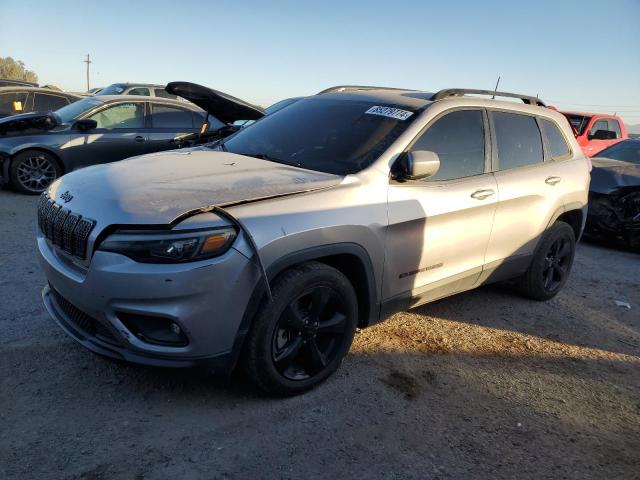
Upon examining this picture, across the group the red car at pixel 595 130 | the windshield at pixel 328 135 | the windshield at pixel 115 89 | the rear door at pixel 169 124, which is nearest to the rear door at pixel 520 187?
the windshield at pixel 328 135

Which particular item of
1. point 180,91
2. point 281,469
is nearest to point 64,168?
point 180,91

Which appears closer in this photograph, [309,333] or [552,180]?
[309,333]

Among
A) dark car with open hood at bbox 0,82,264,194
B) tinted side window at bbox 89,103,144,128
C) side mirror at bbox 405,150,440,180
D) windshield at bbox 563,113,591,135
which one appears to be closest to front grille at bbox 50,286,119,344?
side mirror at bbox 405,150,440,180

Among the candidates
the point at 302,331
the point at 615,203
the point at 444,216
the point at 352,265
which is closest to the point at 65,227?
the point at 302,331

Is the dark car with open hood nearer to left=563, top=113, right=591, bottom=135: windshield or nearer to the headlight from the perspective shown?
the headlight

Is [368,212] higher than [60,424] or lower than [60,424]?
higher

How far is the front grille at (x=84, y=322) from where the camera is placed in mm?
2703

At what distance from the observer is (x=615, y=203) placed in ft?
23.7

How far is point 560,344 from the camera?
13.8 feet

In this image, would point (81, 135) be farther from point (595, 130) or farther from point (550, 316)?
point (595, 130)

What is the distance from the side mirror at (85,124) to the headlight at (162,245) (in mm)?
6384

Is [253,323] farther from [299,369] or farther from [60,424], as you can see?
[60,424]

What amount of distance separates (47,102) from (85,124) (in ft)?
12.5

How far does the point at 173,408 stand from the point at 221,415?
→ 28 cm
